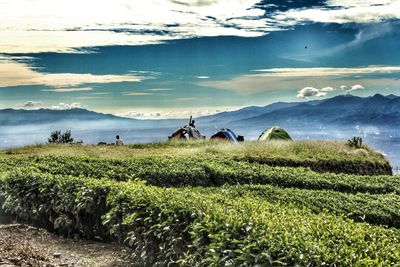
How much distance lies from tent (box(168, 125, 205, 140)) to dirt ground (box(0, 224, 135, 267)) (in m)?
23.9

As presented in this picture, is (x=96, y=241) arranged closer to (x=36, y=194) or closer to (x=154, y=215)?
(x=36, y=194)

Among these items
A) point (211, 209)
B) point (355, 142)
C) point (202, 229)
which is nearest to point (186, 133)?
point (355, 142)

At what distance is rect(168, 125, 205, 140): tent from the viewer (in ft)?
119

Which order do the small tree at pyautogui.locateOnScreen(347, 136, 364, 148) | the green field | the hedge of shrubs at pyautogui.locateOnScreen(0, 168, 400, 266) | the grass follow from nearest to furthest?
1. the hedge of shrubs at pyautogui.locateOnScreen(0, 168, 400, 266)
2. the green field
3. the grass
4. the small tree at pyautogui.locateOnScreen(347, 136, 364, 148)

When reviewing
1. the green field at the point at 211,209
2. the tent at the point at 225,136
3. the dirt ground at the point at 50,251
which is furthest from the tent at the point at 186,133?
the dirt ground at the point at 50,251

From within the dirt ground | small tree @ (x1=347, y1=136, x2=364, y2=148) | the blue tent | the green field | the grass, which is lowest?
the dirt ground

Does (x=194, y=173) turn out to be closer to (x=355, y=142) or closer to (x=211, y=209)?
(x=211, y=209)

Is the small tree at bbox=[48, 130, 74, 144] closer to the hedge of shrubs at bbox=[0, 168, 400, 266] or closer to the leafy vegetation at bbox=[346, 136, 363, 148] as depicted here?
the leafy vegetation at bbox=[346, 136, 363, 148]

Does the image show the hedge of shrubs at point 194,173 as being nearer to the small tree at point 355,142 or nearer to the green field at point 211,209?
the green field at point 211,209

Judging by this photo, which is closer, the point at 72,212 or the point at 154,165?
the point at 72,212

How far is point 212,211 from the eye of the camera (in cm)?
826

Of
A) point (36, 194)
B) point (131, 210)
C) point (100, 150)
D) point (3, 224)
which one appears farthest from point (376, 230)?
point (100, 150)

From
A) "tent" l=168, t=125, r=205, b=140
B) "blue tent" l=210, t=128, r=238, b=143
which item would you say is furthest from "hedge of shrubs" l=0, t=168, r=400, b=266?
"tent" l=168, t=125, r=205, b=140

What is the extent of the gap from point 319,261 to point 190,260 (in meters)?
1.82
